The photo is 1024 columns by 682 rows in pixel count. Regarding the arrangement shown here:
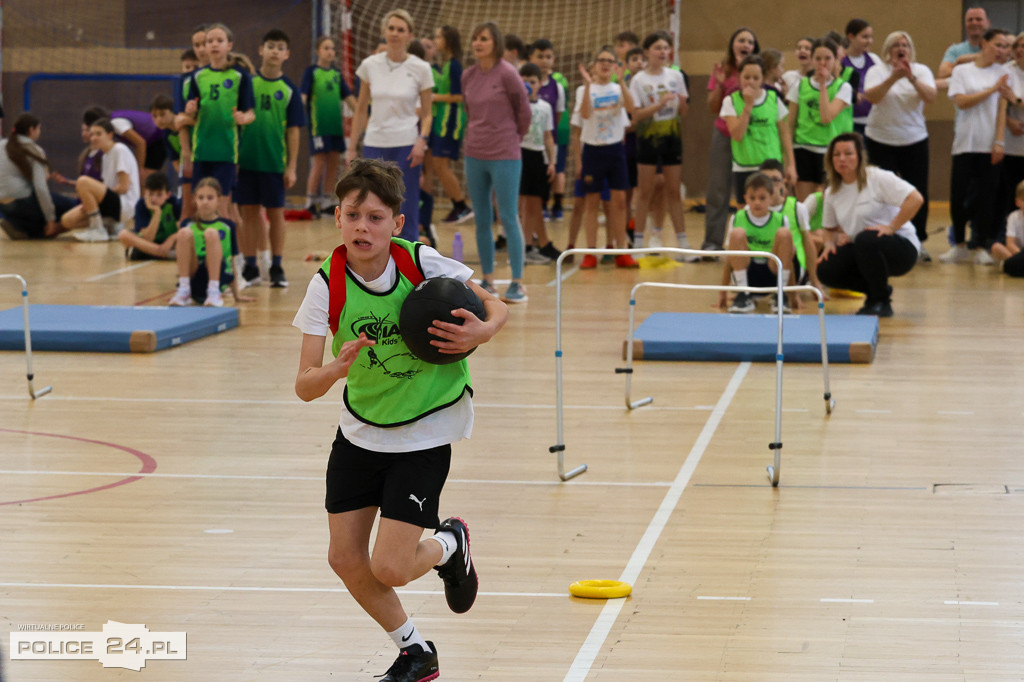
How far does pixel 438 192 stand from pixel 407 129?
9629 millimetres

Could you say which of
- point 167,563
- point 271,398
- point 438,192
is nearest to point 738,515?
point 167,563

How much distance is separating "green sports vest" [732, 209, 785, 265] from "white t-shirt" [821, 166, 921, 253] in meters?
0.45

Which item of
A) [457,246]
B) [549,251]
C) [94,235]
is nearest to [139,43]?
[94,235]

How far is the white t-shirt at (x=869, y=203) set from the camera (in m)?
10.2

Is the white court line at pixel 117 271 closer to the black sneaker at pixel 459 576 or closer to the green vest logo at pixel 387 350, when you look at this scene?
the black sneaker at pixel 459 576

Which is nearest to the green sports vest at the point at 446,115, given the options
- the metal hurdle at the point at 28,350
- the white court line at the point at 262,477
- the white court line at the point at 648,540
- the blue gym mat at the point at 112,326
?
the blue gym mat at the point at 112,326

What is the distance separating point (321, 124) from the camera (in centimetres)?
1683

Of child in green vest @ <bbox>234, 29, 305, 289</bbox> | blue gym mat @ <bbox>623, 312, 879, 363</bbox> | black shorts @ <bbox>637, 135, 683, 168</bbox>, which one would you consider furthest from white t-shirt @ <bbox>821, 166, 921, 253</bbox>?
child in green vest @ <bbox>234, 29, 305, 289</bbox>

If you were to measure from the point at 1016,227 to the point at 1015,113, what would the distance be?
4.03ft

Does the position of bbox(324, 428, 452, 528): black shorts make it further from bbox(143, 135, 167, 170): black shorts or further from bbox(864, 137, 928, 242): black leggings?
bbox(143, 135, 167, 170): black shorts

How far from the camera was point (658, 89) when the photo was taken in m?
13.2

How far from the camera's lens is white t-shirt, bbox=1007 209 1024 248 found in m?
12.8

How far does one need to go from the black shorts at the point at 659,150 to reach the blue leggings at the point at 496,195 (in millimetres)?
2847

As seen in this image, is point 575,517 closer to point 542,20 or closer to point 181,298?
point 181,298
